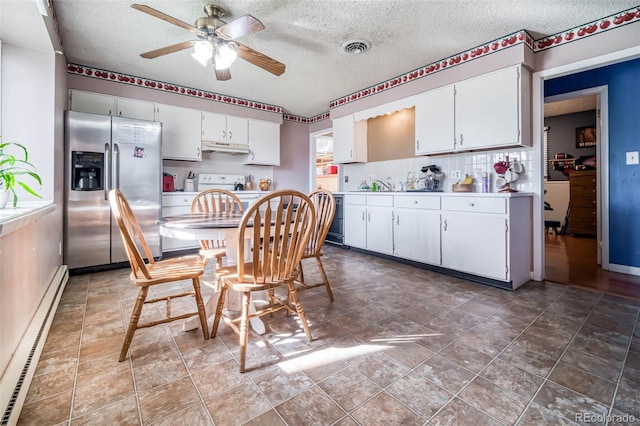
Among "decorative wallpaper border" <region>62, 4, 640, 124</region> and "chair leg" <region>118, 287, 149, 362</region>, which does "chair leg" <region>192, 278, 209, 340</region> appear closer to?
"chair leg" <region>118, 287, 149, 362</region>

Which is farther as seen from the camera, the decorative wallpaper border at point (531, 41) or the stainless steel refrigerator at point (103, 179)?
the stainless steel refrigerator at point (103, 179)

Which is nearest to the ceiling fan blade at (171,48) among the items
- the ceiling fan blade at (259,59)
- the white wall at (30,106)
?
the ceiling fan blade at (259,59)

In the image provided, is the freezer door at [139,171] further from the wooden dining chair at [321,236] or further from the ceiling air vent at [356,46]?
the ceiling air vent at [356,46]

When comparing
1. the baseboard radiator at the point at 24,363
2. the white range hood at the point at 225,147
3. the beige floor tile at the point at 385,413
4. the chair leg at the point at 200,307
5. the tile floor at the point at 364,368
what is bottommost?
the beige floor tile at the point at 385,413

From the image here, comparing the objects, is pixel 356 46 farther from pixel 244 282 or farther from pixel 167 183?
pixel 167 183

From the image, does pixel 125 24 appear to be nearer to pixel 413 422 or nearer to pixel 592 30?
pixel 413 422

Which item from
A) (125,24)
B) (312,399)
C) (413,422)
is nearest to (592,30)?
(413,422)

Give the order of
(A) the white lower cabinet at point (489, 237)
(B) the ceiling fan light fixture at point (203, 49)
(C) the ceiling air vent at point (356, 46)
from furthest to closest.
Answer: (C) the ceiling air vent at point (356, 46), (A) the white lower cabinet at point (489, 237), (B) the ceiling fan light fixture at point (203, 49)

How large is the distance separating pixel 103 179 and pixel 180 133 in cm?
131

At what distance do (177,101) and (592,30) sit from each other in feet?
15.9

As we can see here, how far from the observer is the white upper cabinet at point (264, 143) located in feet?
16.6

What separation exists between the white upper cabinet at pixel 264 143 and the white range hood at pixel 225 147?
153 millimetres

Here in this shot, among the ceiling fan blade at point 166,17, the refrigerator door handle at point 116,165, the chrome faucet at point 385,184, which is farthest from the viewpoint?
the chrome faucet at point 385,184

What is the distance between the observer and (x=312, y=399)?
50.6 inches
